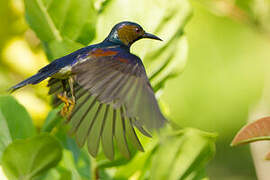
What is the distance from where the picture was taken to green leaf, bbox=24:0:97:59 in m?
1.41

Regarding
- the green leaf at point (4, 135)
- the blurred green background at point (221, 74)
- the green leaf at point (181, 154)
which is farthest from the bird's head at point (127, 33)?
the blurred green background at point (221, 74)

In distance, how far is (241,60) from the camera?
8.72 ft

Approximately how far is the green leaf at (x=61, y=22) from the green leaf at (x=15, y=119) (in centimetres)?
15

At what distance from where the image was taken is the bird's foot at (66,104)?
1.44 metres

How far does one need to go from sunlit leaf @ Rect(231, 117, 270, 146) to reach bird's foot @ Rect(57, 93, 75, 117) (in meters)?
0.42

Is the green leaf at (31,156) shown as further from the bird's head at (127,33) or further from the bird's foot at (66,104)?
the bird's head at (127,33)

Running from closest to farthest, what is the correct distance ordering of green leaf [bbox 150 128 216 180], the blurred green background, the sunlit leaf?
the sunlit leaf, green leaf [bbox 150 128 216 180], the blurred green background

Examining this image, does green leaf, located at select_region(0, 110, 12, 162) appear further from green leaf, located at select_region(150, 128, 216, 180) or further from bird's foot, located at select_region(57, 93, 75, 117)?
green leaf, located at select_region(150, 128, 216, 180)

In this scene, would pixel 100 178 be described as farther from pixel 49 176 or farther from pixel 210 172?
pixel 210 172

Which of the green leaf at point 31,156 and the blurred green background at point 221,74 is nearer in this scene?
the green leaf at point 31,156

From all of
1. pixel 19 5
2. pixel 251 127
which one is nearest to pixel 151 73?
pixel 251 127

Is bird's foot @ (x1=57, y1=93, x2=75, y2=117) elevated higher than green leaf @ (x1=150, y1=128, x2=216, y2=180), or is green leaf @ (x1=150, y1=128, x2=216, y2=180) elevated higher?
bird's foot @ (x1=57, y1=93, x2=75, y2=117)

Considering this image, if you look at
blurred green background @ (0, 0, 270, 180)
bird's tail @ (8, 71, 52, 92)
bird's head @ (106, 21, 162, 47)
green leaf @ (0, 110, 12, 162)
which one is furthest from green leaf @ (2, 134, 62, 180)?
blurred green background @ (0, 0, 270, 180)

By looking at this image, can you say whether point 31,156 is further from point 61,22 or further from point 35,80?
point 61,22
